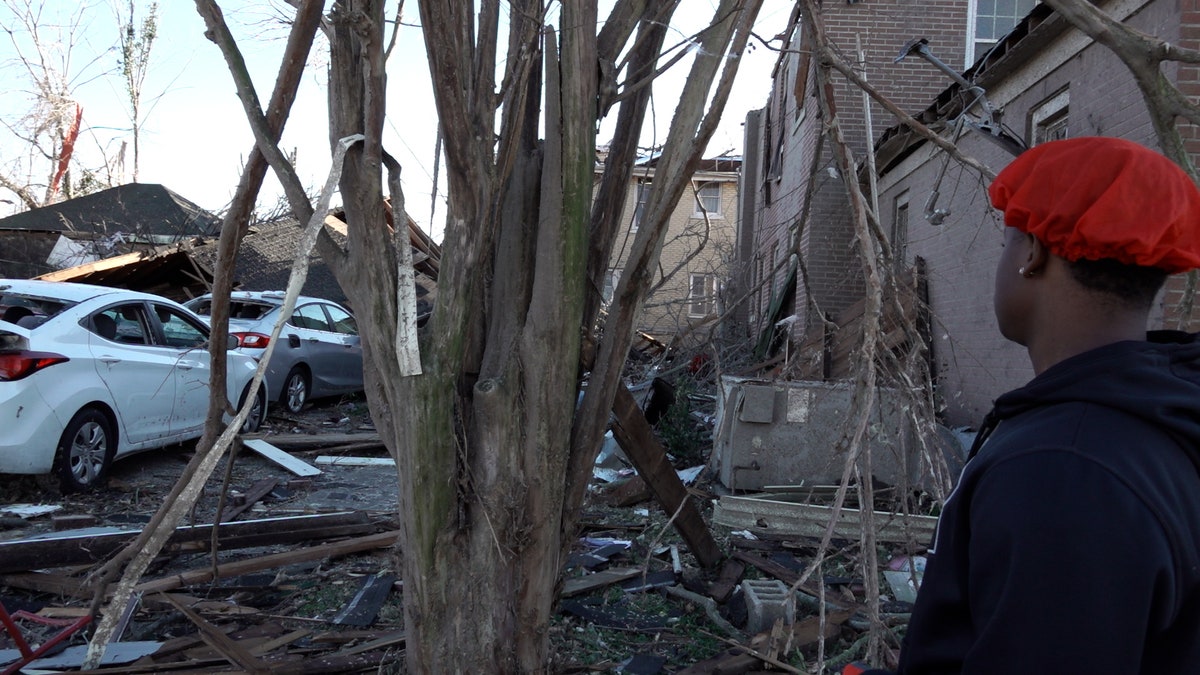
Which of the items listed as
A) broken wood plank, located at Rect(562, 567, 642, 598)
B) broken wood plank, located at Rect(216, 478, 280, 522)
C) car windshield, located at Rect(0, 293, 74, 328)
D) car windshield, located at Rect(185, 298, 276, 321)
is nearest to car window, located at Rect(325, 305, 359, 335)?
car windshield, located at Rect(185, 298, 276, 321)

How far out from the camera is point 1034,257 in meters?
1.29

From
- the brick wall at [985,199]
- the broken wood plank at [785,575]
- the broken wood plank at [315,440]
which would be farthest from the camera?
the broken wood plank at [315,440]

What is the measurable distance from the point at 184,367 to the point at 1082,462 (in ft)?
30.3

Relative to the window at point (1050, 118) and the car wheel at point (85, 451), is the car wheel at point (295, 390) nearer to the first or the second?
the car wheel at point (85, 451)

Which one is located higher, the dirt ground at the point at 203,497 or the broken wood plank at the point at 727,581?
the dirt ground at the point at 203,497

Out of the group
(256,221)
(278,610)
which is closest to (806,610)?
(278,610)

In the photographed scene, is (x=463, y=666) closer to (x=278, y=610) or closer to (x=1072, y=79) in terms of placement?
(x=278, y=610)

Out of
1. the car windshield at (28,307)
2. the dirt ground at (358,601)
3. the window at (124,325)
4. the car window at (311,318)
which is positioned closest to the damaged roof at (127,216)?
the car window at (311,318)

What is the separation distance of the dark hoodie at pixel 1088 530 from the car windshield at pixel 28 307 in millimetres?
8082

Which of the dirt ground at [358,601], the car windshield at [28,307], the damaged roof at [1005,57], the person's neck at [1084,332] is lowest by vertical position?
the dirt ground at [358,601]

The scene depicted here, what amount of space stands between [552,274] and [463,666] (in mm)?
1373

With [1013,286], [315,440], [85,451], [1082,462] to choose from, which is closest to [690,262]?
[315,440]

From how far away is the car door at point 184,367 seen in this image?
8953mm

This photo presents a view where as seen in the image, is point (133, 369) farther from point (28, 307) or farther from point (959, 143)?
point (959, 143)
